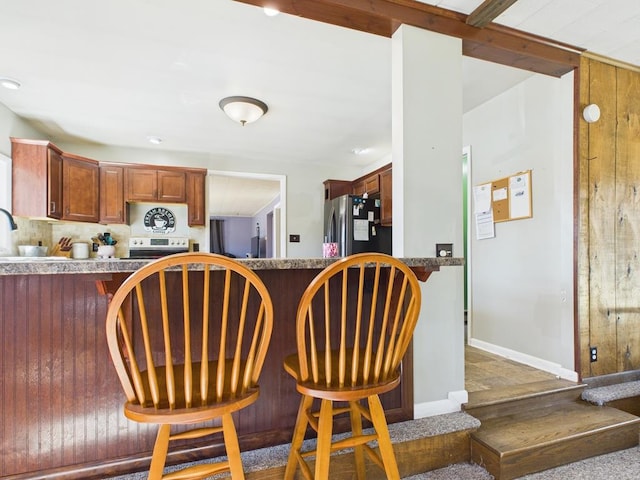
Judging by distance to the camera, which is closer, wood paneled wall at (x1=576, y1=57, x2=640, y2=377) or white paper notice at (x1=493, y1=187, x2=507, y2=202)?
wood paneled wall at (x1=576, y1=57, x2=640, y2=377)

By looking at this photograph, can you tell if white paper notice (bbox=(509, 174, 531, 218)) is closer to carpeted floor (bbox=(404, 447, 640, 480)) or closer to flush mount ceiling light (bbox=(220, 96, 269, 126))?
carpeted floor (bbox=(404, 447, 640, 480))

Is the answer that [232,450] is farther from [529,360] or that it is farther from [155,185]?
[155,185]

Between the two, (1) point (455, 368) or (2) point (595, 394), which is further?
(2) point (595, 394)

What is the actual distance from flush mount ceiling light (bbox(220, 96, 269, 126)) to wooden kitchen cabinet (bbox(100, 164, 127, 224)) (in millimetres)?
1880

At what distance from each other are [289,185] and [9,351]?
395 centimetres

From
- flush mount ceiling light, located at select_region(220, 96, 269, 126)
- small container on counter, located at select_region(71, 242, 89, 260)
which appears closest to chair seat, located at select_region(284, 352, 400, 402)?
flush mount ceiling light, located at select_region(220, 96, 269, 126)

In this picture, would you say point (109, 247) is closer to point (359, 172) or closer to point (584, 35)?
point (359, 172)

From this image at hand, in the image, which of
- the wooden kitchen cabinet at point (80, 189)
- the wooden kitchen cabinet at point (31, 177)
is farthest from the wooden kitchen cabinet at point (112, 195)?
the wooden kitchen cabinet at point (31, 177)

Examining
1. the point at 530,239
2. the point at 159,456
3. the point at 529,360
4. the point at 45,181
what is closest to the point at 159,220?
the point at 45,181

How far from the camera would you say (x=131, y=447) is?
1433mm

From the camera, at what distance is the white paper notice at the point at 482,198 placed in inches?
121

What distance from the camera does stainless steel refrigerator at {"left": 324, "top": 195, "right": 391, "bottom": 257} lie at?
4.04m

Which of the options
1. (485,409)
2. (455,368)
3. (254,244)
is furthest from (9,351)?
(254,244)

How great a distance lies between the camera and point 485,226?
312 centimetres
